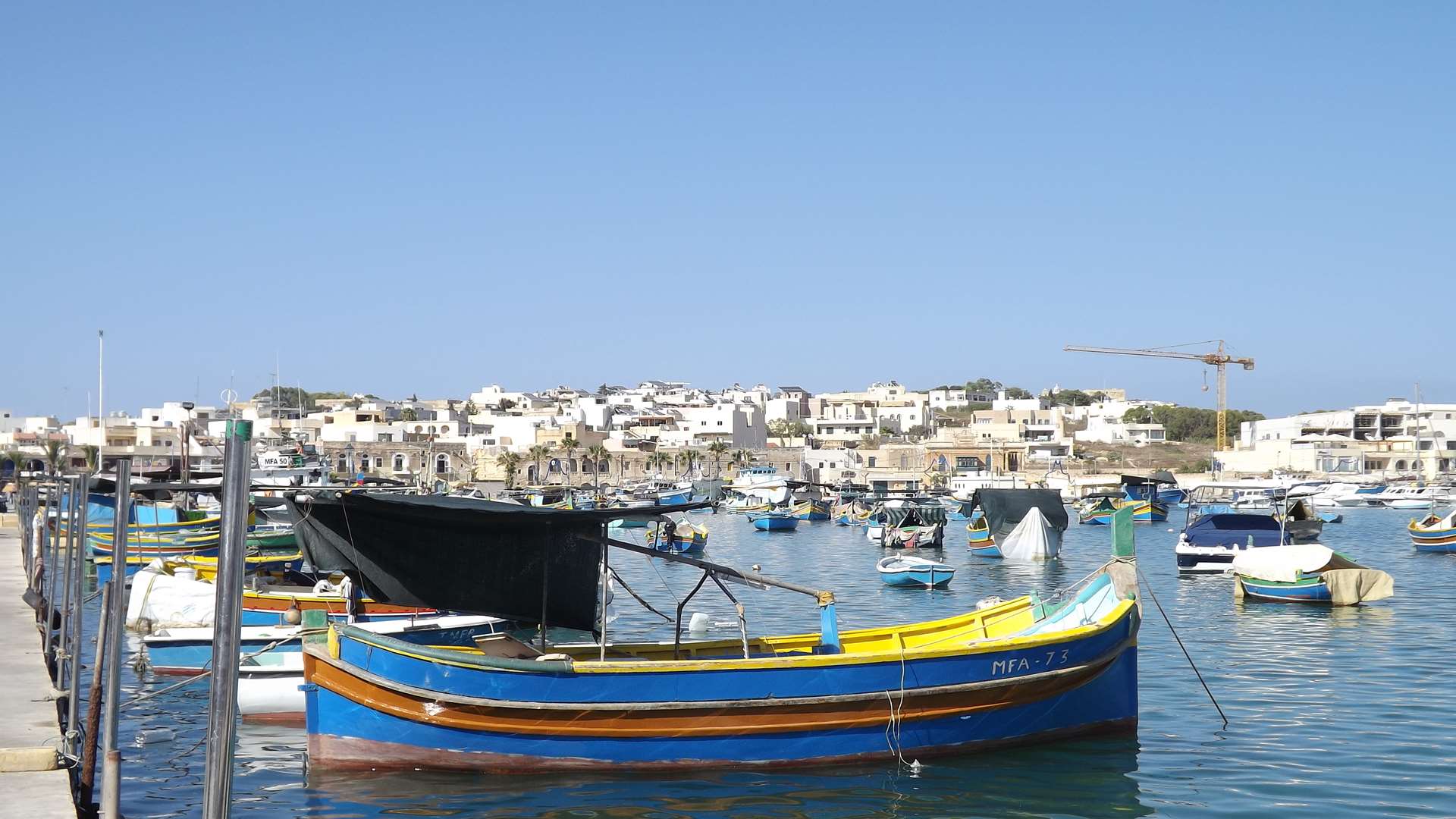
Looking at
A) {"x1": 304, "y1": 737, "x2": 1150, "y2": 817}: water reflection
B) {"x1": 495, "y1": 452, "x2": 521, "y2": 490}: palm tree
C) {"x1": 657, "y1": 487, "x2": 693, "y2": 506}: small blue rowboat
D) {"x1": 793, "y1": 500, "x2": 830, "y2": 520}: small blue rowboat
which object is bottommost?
{"x1": 304, "y1": 737, "x2": 1150, "y2": 817}: water reflection

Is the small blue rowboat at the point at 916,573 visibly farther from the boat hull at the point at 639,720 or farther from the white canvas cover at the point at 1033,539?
the boat hull at the point at 639,720

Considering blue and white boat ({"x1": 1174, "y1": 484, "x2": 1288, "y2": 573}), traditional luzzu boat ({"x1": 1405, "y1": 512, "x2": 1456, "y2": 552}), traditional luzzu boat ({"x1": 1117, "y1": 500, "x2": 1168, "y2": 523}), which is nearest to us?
blue and white boat ({"x1": 1174, "y1": 484, "x2": 1288, "y2": 573})

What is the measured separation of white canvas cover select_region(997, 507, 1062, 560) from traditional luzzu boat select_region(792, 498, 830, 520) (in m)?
33.3

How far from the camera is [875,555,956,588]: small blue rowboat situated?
37.2 m

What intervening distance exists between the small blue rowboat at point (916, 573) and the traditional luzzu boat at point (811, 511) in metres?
40.6

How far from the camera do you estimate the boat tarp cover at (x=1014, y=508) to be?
4581 cm

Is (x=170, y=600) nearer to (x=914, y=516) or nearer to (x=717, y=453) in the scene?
(x=914, y=516)

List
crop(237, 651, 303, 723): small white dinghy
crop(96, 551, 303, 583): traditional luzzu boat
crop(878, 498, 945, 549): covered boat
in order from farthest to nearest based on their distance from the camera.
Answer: crop(878, 498, 945, 549): covered boat < crop(96, 551, 303, 583): traditional luzzu boat < crop(237, 651, 303, 723): small white dinghy

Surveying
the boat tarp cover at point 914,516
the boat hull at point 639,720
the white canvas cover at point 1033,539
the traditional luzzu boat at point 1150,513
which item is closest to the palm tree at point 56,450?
Answer: the boat tarp cover at point 914,516

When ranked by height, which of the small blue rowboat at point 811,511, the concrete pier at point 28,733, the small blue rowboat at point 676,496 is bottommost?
the small blue rowboat at point 811,511

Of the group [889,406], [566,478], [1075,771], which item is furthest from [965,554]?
[889,406]

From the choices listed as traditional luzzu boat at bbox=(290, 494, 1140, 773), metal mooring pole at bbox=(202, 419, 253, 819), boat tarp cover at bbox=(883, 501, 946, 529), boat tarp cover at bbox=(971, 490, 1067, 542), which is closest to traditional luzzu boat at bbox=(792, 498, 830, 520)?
boat tarp cover at bbox=(883, 501, 946, 529)

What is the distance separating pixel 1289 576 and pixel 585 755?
21.4 metres

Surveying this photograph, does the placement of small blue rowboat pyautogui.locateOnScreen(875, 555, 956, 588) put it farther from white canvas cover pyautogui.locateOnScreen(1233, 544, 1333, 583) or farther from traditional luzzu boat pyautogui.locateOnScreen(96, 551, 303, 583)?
traditional luzzu boat pyautogui.locateOnScreen(96, 551, 303, 583)
